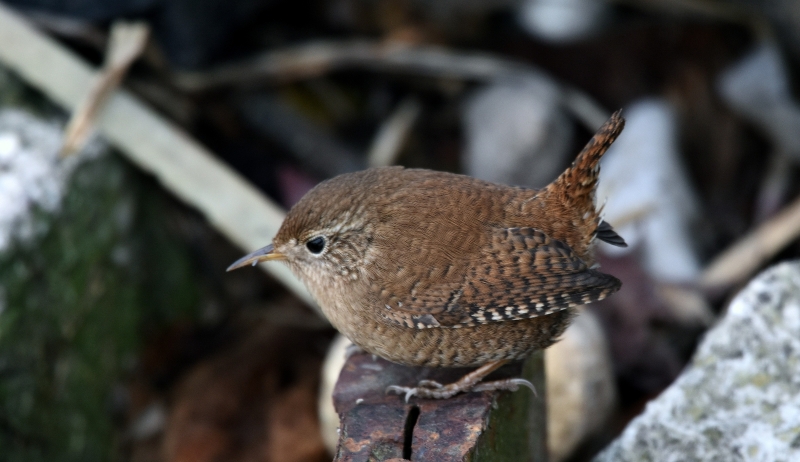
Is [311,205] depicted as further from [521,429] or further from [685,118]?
[685,118]

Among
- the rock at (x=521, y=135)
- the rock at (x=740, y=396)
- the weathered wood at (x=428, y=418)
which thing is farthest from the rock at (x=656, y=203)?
the weathered wood at (x=428, y=418)

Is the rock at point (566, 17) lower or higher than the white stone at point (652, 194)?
higher

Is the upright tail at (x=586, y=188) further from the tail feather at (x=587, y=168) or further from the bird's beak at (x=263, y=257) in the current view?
the bird's beak at (x=263, y=257)

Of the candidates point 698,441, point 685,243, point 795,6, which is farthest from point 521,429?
point 795,6

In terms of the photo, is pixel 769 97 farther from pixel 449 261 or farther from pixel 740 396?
pixel 449 261

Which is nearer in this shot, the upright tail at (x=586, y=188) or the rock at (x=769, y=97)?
the upright tail at (x=586, y=188)

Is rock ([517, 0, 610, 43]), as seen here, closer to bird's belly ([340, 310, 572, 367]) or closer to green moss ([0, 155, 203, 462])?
green moss ([0, 155, 203, 462])

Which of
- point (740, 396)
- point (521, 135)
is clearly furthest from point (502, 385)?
point (521, 135)
